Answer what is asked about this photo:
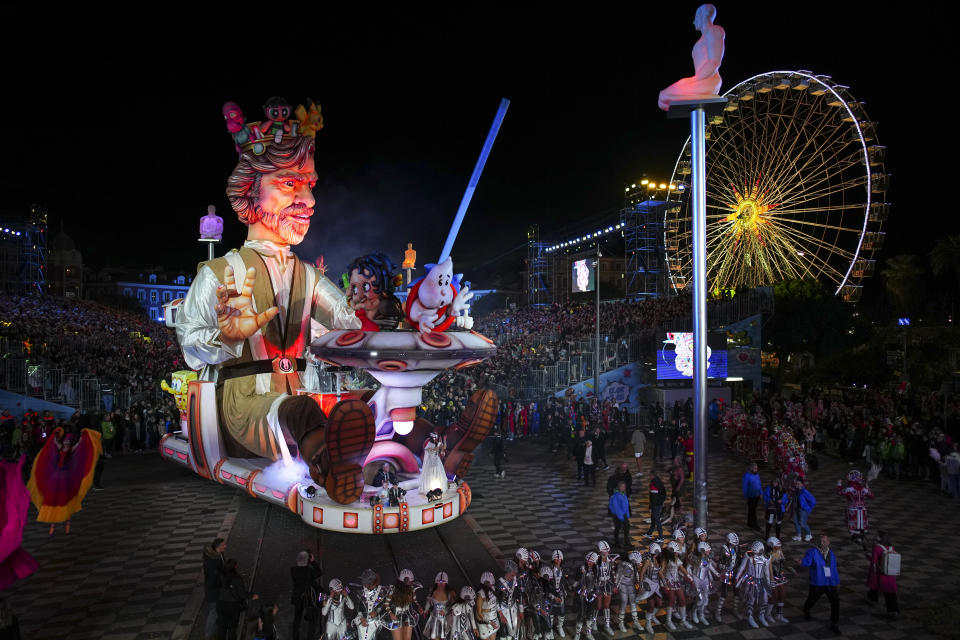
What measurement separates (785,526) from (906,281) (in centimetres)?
3445

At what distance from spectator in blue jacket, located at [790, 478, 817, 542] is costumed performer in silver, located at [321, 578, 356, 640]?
7663mm

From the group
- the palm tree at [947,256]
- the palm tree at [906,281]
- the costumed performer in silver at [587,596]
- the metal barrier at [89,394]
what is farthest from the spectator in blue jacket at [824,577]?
the palm tree at [906,281]

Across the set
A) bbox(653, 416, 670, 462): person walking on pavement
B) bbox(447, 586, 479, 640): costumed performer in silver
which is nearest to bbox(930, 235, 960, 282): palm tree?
bbox(653, 416, 670, 462): person walking on pavement

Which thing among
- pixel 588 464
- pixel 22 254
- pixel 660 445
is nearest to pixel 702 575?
pixel 588 464

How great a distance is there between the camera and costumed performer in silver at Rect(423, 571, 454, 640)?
6.80m

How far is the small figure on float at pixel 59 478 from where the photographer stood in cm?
1114

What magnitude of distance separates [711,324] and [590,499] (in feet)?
53.5

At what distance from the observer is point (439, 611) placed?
22.3ft

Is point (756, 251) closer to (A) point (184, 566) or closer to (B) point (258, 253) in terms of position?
(B) point (258, 253)

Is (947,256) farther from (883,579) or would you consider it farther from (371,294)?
(371,294)

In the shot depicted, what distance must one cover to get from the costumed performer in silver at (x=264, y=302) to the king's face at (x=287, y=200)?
2cm

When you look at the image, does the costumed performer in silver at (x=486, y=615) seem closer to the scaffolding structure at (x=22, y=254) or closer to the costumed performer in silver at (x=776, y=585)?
the costumed performer in silver at (x=776, y=585)

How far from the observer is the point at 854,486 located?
10438 millimetres

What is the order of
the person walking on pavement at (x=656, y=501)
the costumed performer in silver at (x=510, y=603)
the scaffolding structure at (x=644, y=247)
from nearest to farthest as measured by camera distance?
the costumed performer in silver at (x=510, y=603)
the person walking on pavement at (x=656, y=501)
the scaffolding structure at (x=644, y=247)
